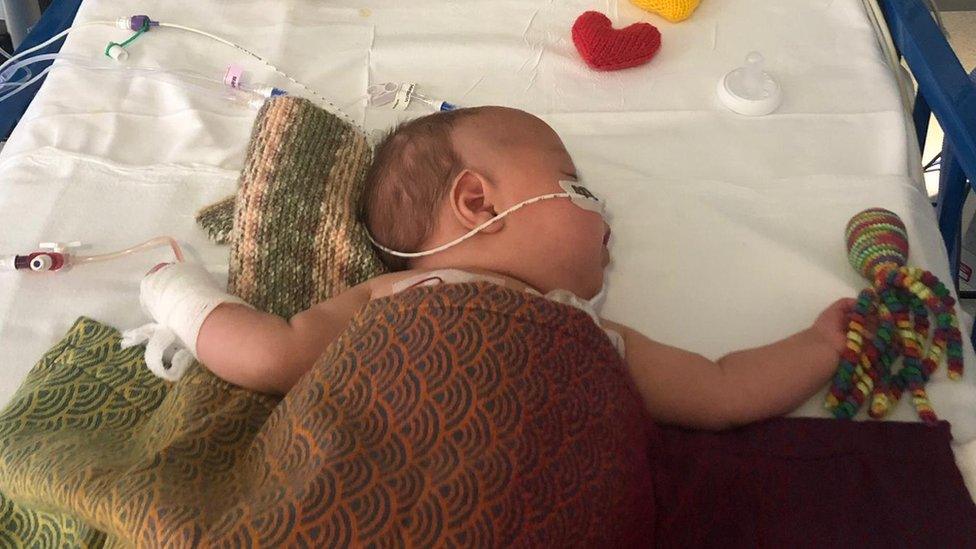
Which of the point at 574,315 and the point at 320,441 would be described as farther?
the point at 574,315

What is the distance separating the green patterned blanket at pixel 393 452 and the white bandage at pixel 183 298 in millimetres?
72

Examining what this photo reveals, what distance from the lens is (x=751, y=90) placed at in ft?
4.24

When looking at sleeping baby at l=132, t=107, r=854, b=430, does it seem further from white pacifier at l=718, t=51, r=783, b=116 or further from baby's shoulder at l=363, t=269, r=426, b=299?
white pacifier at l=718, t=51, r=783, b=116

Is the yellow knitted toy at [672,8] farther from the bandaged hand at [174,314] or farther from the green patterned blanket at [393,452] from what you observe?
Answer: the bandaged hand at [174,314]

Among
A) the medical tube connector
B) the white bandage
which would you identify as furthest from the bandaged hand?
the medical tube connector

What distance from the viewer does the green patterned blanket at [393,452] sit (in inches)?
27.0

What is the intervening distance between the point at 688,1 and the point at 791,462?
0.84 meters

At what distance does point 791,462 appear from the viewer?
2.92ft

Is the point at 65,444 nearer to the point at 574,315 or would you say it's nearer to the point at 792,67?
the point at 574,315

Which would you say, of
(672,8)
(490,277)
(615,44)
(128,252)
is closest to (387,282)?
(490,277)

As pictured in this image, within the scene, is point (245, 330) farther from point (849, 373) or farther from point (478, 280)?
point (849, 373)

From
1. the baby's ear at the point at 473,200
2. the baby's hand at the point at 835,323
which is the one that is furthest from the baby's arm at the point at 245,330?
the baby's hand at the point at 835,323

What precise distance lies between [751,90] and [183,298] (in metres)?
0.88

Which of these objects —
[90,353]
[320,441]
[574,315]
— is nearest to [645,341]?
[574,315]
